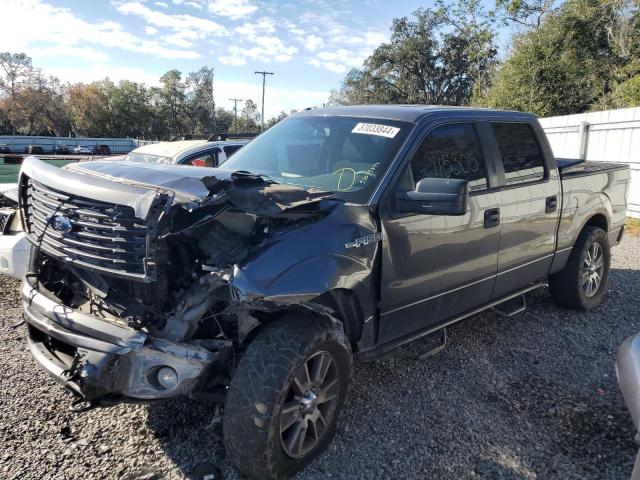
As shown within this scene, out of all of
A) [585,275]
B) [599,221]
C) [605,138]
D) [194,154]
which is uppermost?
[605,138]

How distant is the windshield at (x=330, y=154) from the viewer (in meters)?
A: 3.26

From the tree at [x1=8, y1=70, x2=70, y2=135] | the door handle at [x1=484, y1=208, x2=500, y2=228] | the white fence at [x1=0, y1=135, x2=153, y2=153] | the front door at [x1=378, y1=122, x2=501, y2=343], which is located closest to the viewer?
the front door at [x1=378, y1=122, x2=501, y2=343]

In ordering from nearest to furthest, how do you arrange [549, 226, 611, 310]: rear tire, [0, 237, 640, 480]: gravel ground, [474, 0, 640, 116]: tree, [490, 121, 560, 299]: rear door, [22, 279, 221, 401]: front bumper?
[22, 279, 221, 401]: front bumper
[0, 237, 640, 480]: gravel ground
[490, 121, 560, 299]: rear door
[549, 226, 611, 310]: rear tire
[474, 0, 640, 116]: tree

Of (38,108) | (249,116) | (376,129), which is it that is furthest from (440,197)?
(249,116)

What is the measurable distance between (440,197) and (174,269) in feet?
5.01

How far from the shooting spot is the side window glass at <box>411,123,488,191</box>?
3441 mm

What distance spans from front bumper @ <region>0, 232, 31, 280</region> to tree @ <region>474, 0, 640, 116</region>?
72.1 ft

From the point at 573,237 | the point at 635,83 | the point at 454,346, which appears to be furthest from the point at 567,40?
the point at 454,346

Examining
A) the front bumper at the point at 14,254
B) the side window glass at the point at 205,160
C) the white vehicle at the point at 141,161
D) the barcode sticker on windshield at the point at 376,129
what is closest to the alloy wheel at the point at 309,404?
the barcode sticker on windshield at the point at 376,129

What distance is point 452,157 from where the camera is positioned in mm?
3695

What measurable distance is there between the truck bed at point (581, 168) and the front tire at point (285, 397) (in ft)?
10.7

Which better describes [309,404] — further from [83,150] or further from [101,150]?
[83,150]

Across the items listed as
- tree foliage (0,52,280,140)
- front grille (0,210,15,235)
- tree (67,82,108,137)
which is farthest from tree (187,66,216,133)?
front grille (0,210,15,235)

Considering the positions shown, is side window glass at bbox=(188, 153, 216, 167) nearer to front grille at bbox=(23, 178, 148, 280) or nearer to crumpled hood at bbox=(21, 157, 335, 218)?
crumpled hood at bbox=(21, 157, 335, 218)
